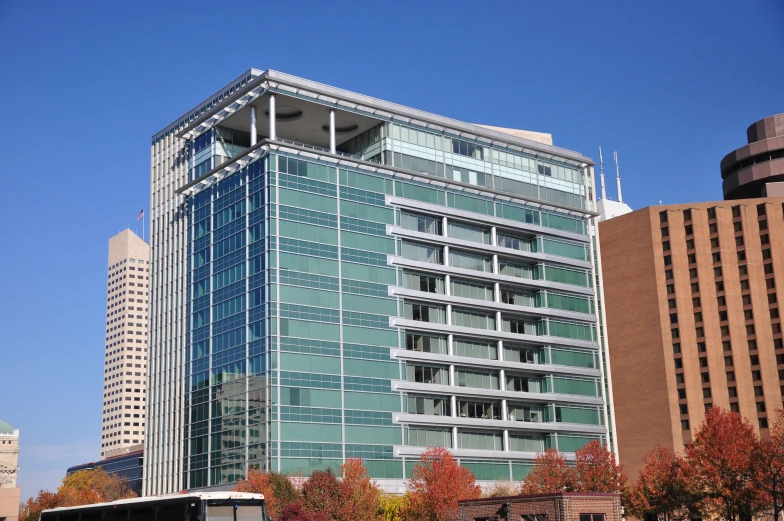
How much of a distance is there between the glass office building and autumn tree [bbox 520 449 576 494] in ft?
19.6

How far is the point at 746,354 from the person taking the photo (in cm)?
12706

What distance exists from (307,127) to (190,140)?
13.8m

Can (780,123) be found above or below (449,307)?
above

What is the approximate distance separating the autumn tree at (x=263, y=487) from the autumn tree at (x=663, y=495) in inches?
1448

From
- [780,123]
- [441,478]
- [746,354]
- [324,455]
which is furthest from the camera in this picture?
[780,123]

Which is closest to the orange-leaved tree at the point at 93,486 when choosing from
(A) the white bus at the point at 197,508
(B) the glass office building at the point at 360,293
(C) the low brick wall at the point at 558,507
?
(B) the glass office building at the point at 360,293

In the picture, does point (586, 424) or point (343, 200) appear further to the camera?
point (586, 424)

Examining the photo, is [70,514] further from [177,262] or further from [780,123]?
[780,123]

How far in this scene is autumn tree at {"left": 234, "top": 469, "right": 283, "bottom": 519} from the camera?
77.9 metres

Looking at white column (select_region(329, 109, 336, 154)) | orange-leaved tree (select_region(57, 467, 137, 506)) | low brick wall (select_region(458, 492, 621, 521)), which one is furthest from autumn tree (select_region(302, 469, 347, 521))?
orange-leaved tree (select_region(57, 467, 137, 506))

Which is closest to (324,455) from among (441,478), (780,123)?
(441,478)

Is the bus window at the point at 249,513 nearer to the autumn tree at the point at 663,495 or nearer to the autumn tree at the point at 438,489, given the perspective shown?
the autumn tree at the point at 438,489

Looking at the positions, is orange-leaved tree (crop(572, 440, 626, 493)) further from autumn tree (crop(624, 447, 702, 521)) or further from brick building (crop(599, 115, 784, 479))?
brick building (crop(599, 115, 784, 479))

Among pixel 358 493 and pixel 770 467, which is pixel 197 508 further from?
pixel 770 467
